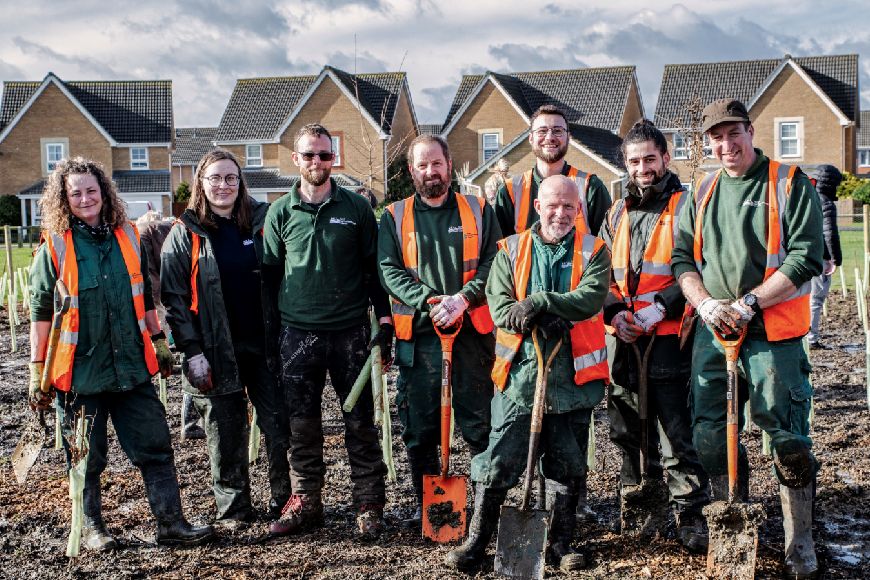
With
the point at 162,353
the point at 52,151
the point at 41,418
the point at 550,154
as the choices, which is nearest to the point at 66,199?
the point at 162,353

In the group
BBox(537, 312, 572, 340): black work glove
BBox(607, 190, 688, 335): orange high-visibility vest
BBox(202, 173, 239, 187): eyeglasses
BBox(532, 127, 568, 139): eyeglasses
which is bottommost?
BBox(537, 312, 572, 340): black work glove

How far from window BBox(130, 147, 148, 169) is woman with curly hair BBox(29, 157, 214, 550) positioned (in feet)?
132

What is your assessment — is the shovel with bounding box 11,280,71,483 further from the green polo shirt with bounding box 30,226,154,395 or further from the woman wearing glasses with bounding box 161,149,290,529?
the woman wearing glasses with bounding box 161,149,290,529

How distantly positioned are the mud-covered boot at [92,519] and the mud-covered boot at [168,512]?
282 mm

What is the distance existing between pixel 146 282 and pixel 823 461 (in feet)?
16.2

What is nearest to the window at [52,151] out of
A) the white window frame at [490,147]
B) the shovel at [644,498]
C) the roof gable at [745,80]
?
the white window frame at [490,147]

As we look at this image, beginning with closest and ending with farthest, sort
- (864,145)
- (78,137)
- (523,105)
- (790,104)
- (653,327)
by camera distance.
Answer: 1. (653,327)
2. (790,104)
3. (523,105)
4. (78,137)
5. (864,145)

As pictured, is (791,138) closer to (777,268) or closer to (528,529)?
(777,268)

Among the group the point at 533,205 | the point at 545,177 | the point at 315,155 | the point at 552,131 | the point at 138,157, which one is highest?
the point at 138,157

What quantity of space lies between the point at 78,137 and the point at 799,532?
43.2 m

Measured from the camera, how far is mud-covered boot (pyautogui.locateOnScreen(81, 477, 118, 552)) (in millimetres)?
5293

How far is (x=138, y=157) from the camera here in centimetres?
4353

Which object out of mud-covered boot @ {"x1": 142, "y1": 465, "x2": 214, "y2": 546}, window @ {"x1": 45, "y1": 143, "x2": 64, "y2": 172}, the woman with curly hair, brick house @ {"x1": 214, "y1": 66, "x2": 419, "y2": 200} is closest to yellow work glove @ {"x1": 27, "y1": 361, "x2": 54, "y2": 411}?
the woman with curly hair

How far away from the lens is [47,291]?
16.8 ft
